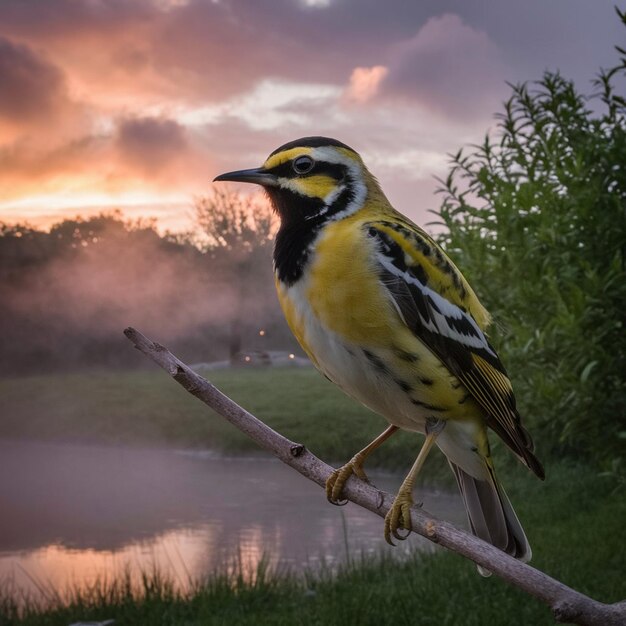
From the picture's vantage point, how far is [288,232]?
3213 mm

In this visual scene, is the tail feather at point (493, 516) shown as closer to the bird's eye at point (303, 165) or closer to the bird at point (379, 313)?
the bird at point (379, 313)

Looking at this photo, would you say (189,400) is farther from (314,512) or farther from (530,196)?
(530,196)

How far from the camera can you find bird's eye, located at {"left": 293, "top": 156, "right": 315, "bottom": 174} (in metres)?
3.25

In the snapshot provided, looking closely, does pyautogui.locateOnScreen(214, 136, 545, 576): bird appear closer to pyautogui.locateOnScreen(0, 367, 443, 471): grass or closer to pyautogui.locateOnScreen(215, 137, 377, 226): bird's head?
pyautogui.locateOnScreen(215, 137, 377, 226): bird's head

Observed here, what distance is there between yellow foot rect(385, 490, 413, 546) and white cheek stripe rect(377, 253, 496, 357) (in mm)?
592

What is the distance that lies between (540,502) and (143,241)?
1236cm

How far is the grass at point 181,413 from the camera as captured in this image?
15078 millimetres

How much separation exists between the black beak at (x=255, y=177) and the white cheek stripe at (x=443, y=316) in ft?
1.55

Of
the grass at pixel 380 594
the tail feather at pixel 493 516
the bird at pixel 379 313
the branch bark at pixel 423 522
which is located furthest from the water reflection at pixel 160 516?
the branch bark at pixel 423 522

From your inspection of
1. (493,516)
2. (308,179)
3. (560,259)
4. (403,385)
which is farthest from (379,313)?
(560,259)

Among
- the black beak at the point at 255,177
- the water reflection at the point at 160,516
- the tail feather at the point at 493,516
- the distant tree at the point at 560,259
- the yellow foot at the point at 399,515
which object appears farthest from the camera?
the water reflection at the point at 160,516

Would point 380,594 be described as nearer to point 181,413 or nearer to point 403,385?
point 403,385

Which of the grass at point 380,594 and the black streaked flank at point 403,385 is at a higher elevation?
the black streaked flank at point 403,385

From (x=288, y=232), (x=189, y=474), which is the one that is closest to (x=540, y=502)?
(x=189, y=474)
